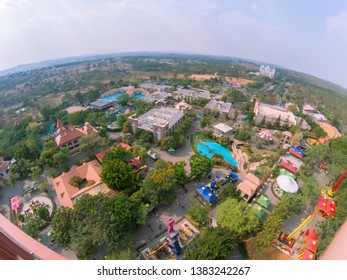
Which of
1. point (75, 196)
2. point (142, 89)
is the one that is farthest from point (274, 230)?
point (142, 89)

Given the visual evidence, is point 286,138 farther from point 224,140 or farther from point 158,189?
point 158,189

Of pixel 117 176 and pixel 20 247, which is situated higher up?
pixel 20 247

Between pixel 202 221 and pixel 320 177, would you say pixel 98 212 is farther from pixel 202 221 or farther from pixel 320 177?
pixel 320 177

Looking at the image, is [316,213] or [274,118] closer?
[316,213]

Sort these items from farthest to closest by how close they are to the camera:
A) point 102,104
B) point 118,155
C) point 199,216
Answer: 1. point 102,104
2. point 118,155
3. point 199,216

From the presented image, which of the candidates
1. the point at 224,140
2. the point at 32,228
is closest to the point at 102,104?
the point at 224,140

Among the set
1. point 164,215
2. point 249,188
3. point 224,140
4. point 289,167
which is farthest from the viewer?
point 224,140

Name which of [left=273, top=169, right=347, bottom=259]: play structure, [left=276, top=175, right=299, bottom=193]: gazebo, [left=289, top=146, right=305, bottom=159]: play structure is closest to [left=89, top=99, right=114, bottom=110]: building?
[left=276, top=175, right=299, bottom=193]: gazebo

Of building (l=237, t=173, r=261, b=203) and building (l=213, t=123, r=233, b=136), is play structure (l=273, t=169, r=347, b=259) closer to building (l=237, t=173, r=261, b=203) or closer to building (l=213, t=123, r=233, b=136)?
building (l=237, t=173, r=261, b=203)
